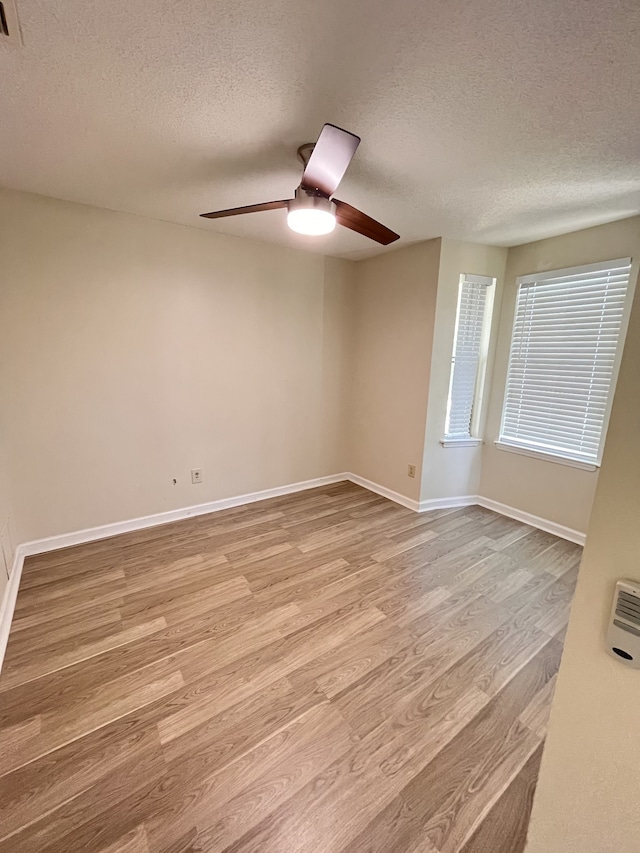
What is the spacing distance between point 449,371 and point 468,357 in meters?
0.26

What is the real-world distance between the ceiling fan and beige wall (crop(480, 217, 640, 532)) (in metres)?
1.76

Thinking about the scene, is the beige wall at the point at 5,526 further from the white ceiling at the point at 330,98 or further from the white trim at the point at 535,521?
the white trim at the point at 535,521

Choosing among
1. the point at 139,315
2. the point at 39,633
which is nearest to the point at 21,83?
the point at 139,315

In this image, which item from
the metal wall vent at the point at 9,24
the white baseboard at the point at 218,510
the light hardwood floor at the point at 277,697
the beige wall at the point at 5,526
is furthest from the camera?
the white baseboard at the point at 218,510

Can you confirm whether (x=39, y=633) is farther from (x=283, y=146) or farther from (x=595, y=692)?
(x=283, y=146)

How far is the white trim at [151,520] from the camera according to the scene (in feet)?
8.17

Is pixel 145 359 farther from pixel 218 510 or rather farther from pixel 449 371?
pixel 449 371

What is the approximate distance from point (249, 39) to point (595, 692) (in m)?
1.89

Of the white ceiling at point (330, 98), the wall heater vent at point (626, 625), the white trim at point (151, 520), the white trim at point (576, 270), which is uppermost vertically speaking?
the white ceiling at point (330, 98)

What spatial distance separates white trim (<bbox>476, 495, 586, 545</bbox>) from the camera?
2.80m

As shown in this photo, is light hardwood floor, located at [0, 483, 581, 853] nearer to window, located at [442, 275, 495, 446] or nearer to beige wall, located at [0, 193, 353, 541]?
beige wall, located at [0, 193, 353, 541]

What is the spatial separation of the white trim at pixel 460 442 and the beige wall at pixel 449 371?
1.3 inches

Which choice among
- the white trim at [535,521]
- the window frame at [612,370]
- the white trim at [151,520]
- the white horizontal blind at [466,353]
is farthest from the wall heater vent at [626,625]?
the white trim at [151,520]

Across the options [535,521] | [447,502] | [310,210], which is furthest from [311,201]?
[535,521]
